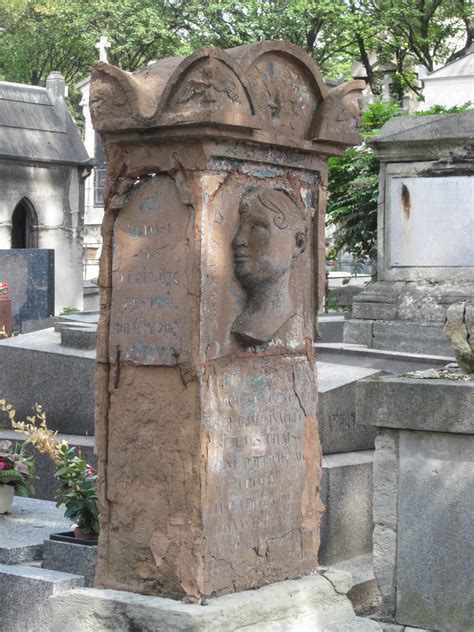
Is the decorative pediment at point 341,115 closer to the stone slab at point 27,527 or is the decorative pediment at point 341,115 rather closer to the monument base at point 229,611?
the monument base at point 229,611

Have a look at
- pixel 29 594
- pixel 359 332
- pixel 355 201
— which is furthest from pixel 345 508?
pixel 355 201

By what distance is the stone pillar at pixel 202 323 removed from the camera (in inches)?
188

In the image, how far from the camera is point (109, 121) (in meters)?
4.96

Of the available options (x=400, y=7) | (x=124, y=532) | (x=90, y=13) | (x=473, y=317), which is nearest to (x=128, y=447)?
(x=124, y=532)

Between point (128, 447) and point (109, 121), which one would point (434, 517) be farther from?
point (109, 121)

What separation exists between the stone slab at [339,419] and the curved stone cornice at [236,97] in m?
2.34

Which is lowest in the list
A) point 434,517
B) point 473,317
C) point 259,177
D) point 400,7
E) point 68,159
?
point 434,517

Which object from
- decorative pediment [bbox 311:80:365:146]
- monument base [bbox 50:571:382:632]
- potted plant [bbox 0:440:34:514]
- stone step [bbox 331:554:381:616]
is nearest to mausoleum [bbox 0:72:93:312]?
potted plant [bbox 0:440:34:514]

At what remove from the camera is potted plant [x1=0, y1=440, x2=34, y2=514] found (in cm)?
700

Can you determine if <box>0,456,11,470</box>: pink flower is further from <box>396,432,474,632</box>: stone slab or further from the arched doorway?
the arched doorway

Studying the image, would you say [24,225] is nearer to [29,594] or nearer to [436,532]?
[29,594]

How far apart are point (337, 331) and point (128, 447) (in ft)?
27.3

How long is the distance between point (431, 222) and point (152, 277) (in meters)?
7.23

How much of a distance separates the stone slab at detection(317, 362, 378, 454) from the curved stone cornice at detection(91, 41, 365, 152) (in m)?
2.34
